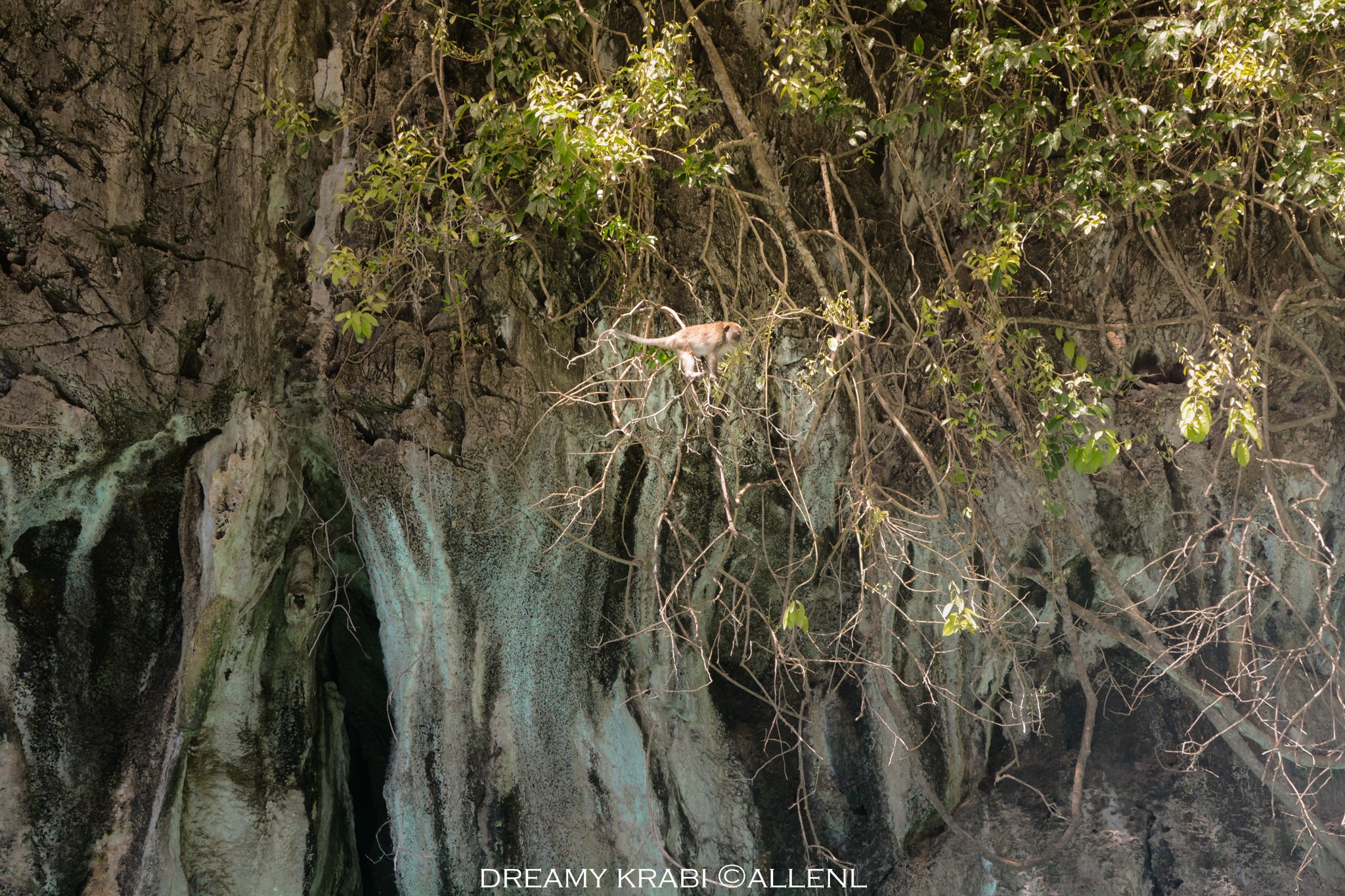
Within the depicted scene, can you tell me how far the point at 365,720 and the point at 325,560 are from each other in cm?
72

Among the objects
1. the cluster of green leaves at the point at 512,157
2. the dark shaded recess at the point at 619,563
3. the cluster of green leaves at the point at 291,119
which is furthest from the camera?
the dark shaded recess at the point at 619,563

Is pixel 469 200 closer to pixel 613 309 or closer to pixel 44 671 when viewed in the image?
pixel 613 309

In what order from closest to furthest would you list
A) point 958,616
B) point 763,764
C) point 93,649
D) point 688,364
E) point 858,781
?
point 688,364 < point 958,616 < point 93,649 < point 763,764 < point 858,781

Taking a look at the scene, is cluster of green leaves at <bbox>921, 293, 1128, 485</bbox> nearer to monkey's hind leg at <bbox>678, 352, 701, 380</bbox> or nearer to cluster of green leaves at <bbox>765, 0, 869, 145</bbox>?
cluster of green leaves at <bbox>765, 0, 869, 145</bbox>

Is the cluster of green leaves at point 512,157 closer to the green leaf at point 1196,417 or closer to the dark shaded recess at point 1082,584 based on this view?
the green leaf at point 1196,417

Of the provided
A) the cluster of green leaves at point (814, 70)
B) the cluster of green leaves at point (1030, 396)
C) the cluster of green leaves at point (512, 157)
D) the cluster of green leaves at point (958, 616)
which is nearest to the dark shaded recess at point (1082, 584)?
the cluster of green leaves at point (1030, 396)

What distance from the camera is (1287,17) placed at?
245 cm

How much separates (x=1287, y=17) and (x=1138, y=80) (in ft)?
1.88

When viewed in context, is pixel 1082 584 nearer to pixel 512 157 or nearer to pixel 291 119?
pixel 512 157

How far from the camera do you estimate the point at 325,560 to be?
321 centimetres

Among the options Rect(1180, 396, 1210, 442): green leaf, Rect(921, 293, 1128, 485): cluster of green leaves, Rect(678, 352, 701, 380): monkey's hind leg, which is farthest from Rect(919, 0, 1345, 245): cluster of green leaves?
Rect(678, 352, 701, 380): monkey's hind leg

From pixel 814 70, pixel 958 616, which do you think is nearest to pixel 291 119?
pixel 814 70

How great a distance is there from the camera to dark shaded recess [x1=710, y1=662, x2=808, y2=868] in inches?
132

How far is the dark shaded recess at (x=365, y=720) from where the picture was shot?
342 centimetres
